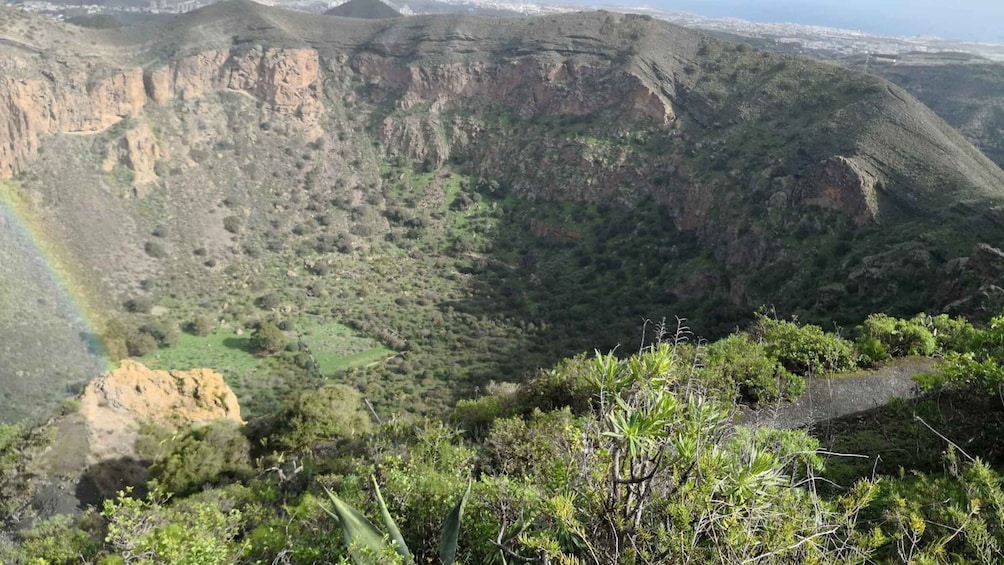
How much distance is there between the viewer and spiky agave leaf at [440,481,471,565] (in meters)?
5.49

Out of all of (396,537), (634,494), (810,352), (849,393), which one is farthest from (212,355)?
(634,494)

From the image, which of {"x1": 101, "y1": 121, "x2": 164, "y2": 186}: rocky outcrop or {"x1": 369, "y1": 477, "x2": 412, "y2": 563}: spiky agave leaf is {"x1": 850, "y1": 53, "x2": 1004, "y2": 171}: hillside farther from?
{"x1": 101, "y1": 121, "x2": 164, "y2": 186}: rocky outcrop

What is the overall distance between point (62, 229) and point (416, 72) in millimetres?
31671

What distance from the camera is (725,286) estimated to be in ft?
108

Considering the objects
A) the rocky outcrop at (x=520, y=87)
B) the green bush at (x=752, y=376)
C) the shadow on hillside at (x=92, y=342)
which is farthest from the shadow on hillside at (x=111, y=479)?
the rocky outcrop at (x=520, y=87)

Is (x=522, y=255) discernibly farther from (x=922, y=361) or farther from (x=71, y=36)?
(x=71, y=36)

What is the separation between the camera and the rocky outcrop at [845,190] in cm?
2914

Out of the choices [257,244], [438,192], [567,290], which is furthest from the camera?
[438,192]

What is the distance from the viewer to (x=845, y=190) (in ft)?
98.1

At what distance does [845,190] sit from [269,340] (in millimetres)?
30904

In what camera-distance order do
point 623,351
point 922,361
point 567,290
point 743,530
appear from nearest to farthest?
point 743,530 < point 922,361 < point 623,351 < point 567,290

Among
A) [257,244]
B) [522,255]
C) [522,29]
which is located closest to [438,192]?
[522,255]

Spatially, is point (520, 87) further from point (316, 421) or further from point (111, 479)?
point (111, 479)

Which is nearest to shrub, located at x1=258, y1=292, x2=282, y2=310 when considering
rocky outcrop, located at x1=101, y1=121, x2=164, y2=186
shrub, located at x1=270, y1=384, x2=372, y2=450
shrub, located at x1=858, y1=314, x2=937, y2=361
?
rocky outcrop, located at x1=101, y1=121, x2=164, y2=186
